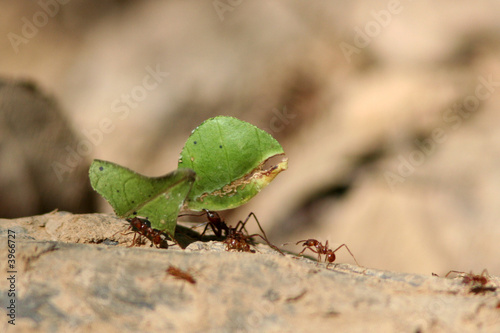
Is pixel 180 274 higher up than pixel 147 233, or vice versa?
pixel 147 233

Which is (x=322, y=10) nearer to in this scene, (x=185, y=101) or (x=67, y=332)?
(x=185, y=101)

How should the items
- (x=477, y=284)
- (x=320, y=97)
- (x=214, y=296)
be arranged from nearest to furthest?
(x=214, y=296) < (x=477, y=284) < (x=320, y=97)

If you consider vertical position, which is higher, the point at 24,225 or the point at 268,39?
the point at 268,39

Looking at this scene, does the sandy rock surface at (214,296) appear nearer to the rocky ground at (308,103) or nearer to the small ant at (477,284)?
the small ant at (477,284)

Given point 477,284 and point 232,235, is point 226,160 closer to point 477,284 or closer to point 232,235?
point 232,235

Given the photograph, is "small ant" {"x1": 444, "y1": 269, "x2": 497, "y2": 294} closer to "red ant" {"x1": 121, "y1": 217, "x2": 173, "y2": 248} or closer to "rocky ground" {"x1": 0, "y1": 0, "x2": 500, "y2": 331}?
"red ant" {"x1": 121, "y1": 217, "x2": 173, "y2": 248}

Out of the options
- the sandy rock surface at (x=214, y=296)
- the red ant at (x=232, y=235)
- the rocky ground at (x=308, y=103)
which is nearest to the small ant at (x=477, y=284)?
the sandy rock surface at (x=214, y=296)

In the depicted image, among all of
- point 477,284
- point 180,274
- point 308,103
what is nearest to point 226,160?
point 180,274

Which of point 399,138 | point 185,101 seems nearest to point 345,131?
point 399,138
